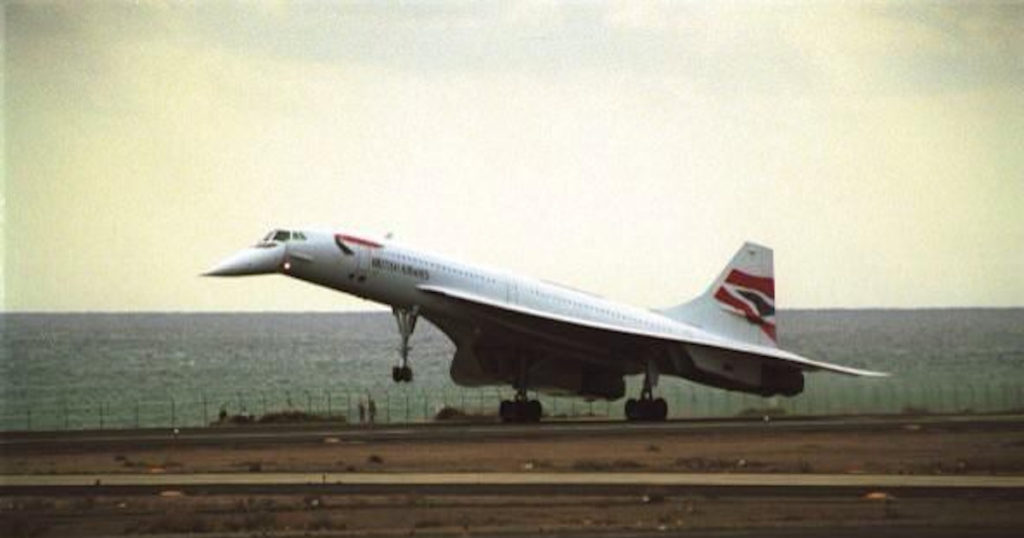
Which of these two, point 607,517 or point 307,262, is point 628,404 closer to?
point 307,262

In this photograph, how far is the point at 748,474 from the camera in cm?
3136

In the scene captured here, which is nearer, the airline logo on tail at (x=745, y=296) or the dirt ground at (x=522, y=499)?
the dirt ground at (x=522, y=499)

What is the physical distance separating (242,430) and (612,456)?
12485 mm

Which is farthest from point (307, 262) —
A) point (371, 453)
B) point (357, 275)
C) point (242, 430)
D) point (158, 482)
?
point (158, 482)

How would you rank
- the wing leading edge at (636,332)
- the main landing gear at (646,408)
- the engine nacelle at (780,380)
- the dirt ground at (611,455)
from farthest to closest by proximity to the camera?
the engine nacelle at (780,380) → the main landing gear at (646,408) → the wing leading edge at (636,332) → the dirt ground at (611,455)

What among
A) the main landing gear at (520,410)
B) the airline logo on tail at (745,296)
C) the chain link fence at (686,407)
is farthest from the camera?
the airline logo on tail at (745,296)

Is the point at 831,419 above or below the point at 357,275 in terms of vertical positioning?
below

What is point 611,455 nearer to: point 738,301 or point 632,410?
point 632,410

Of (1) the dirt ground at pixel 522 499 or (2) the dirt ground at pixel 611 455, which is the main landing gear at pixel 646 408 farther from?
(1) the dirt ground at pixel 522 499

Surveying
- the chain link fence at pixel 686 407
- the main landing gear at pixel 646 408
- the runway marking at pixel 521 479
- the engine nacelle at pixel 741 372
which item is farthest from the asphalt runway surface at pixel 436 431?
the runway marking at pixel 521 479

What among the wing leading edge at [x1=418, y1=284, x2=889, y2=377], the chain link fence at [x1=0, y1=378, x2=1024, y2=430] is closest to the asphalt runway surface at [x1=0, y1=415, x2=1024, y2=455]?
the wing leading edge at [x1=418, y1=284, x2=889, y2=377]

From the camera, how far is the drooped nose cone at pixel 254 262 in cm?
4628

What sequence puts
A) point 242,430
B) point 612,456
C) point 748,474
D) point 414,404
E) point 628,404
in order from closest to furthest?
point 748,474
point 612,456
point 242,430
point 628,404
point 414,404

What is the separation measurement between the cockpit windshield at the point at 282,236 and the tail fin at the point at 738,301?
42.5 feet
